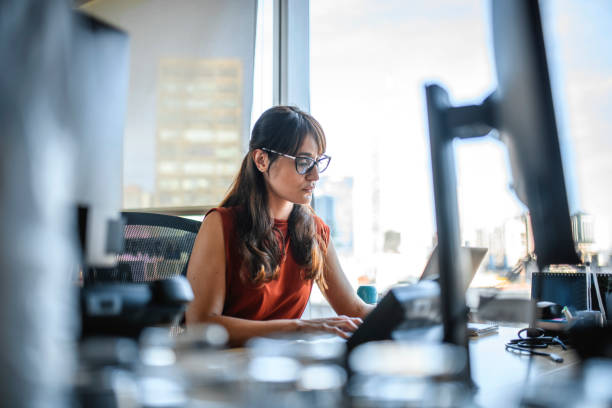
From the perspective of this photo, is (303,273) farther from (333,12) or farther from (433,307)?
(333,12)

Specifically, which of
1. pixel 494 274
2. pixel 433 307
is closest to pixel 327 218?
pixel 494 274

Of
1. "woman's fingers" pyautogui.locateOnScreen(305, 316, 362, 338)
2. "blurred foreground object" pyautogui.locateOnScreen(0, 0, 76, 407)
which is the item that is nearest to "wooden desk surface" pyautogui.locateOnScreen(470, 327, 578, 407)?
"woman's fingers" pyautogui.locateOnScreen(305, 316, 362, 338)

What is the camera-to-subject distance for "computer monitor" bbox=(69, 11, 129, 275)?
26 centimetres

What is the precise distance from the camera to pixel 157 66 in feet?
8.36

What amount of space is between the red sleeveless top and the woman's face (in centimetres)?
16

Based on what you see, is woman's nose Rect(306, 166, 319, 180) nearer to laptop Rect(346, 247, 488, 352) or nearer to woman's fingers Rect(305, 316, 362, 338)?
woman's fingers Rect(305, 316, 362, 338)

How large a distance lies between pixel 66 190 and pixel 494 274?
0.81 m

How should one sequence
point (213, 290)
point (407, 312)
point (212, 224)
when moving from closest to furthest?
1. point (407, 312)
2. point (213, 290)
3. point (212, 224)

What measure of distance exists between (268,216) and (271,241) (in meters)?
0.09

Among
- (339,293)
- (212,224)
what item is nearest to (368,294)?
(339,293)

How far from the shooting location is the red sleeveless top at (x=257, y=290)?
4.48 feet

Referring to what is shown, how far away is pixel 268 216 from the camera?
1.50 m

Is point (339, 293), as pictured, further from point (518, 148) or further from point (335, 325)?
point (518, 148)

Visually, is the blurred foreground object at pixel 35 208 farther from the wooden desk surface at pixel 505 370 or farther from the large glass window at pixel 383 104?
the large glass window at pixel 383 104
